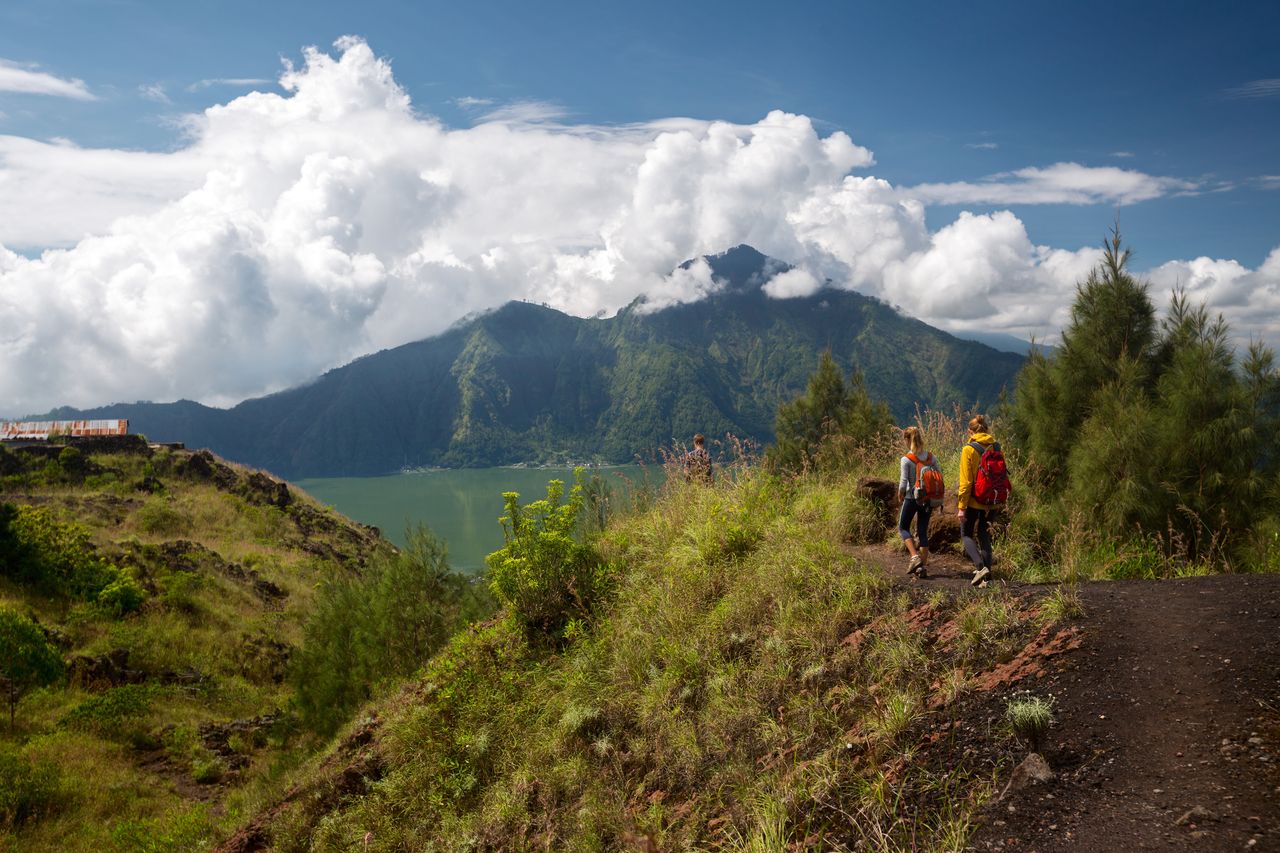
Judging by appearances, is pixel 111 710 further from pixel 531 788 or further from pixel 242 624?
pixel 531 788

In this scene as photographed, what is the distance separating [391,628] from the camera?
658 inches

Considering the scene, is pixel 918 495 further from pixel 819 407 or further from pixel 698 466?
pixel 819 407

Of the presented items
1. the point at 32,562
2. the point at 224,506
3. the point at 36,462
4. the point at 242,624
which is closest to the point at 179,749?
the point at 242,624

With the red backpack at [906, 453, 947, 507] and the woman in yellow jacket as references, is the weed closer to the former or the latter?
the woman in yellow jacket

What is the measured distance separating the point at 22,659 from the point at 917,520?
21.3 metres

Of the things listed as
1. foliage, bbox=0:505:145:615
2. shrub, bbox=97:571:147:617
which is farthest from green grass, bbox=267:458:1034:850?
foliage, bbox=0:505:145:615

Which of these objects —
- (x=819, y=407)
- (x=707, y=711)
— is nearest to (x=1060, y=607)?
(x=707, y=711)

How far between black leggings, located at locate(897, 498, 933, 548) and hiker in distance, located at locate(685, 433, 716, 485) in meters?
3.59

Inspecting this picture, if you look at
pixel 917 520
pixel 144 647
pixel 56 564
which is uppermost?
pixel 917 520

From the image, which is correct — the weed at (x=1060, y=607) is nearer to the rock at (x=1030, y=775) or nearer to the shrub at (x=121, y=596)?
the rock at (x=1030, y=775)

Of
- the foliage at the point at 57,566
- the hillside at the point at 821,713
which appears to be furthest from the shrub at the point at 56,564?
the hillside at the point at 821,713

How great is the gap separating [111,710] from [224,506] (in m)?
28.3

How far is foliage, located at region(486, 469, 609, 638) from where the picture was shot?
852cm

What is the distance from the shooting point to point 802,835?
13.2ft
